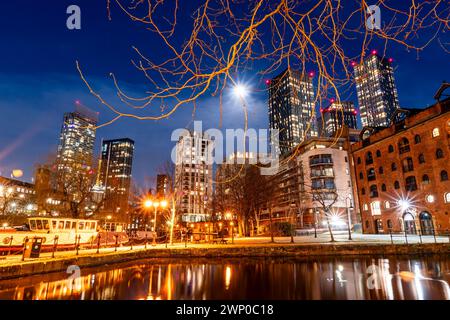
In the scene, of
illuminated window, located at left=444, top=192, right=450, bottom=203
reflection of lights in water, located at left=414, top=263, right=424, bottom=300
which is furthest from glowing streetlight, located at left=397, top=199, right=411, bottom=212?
reflection of lights in water, located at left=414, top=263, right=424, bottom=300

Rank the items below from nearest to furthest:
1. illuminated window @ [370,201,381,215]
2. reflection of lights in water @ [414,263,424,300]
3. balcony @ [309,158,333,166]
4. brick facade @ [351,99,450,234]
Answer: reflection of lights in water @ [414,263,424,300]
brick facade @ [351,99,450,234]
illuminated window @ [370,201,381,215]
balcony @ [309,158,333,166]

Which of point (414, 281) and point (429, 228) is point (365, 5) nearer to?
point (414, 281)

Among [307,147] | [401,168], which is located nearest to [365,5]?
[401,168]

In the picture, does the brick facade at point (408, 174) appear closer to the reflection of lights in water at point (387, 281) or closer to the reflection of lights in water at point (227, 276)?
the reflection of lights in water at point (387, 281)

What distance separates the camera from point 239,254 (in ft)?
63.1

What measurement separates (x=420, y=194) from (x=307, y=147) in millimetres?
52438

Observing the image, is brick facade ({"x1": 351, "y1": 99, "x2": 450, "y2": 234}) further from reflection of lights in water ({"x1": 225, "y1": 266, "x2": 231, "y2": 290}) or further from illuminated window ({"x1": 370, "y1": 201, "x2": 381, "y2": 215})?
reflection of lights in water ({"x1": 225, "y1": 266, "x2": 231, "y2": 290})

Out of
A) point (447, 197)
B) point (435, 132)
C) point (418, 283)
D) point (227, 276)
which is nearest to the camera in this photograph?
point (418, 283)

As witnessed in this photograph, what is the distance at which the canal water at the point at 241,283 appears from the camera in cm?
883

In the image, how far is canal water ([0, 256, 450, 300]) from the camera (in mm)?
8828

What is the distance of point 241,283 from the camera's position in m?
10.8

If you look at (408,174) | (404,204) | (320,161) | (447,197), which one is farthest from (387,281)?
(320,161)

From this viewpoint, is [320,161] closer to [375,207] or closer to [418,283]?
[375,207]

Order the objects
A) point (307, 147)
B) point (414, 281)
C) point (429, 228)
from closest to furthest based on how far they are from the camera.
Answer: point (414, 281), point (429, 228), point (307, 147)
